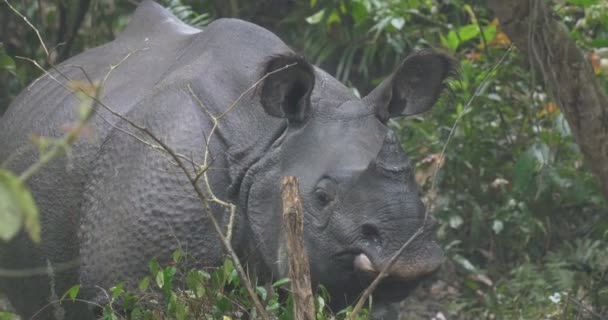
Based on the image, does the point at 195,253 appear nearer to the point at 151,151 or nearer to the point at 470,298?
the point at 151,151

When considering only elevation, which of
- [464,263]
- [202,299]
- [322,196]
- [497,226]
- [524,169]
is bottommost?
[464,263]

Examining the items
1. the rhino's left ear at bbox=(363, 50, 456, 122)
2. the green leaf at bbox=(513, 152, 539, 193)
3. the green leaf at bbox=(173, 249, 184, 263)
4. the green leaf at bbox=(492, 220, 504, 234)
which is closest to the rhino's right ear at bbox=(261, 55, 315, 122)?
the rhino's left ear at bbox=(363, 50, 456, 122)

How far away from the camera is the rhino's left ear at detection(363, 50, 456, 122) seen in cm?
462

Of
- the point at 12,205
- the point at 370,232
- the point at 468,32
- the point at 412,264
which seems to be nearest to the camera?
the point at 12,205

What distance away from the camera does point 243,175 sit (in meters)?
4.55

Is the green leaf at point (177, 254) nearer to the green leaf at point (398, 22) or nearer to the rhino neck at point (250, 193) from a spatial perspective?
the rhino neck at point (250, 193)

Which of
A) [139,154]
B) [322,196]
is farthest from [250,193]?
[139,154]

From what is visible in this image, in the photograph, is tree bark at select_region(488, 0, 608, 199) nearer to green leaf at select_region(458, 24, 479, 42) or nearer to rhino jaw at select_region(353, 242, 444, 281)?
rhino jaw at select_region(353, 242, 444, 281)

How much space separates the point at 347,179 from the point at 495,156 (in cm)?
312

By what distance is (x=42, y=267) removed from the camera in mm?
5277

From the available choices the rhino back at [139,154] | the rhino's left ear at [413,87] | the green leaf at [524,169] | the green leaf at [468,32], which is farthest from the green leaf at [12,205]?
the green leaf at [468,32]

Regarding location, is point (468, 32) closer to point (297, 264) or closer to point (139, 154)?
point (139, 154)

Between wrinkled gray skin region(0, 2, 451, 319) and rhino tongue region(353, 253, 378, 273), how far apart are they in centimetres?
1

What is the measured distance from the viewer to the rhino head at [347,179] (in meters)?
4.04
